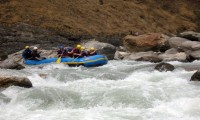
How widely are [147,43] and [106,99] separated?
38.3 feet

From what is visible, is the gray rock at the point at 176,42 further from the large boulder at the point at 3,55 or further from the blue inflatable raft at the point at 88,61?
the large boulder at the point at 3,55

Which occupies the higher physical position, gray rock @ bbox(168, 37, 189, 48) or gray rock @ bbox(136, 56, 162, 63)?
gray rock @ bbox(168, 37, 189, 48)

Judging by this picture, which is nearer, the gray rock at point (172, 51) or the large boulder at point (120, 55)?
the gray rock at point (172, 51)

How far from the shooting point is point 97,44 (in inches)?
786

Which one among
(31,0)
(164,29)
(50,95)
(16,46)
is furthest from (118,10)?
(50,95)

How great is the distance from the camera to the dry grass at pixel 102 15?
22.5 meters

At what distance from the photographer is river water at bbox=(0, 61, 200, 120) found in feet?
26.3

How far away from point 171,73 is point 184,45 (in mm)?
5800

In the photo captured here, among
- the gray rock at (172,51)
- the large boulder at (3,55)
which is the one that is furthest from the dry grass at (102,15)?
the gray rock at (172,51)

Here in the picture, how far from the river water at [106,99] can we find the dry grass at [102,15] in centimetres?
1078

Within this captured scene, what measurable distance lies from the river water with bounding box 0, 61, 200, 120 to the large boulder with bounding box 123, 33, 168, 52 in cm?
809

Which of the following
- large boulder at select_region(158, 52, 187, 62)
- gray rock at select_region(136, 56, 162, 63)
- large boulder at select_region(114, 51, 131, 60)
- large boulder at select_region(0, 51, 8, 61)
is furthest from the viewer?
large boulder at select_region(114, 51, 131, 60)

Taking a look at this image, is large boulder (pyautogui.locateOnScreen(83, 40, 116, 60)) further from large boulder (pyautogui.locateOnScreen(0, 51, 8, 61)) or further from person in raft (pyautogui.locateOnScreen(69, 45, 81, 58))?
large boulder (pyautogui.locateOnScreen(0, 51, 8, 61))

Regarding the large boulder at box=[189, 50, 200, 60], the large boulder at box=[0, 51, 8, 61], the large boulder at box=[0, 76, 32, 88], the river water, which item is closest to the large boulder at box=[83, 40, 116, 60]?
the large boulder at box=[189, 50, 200, 60]
